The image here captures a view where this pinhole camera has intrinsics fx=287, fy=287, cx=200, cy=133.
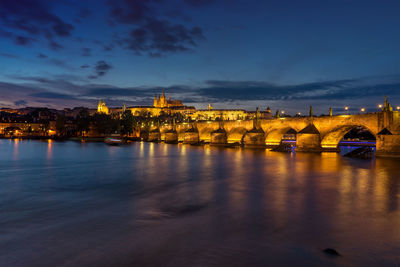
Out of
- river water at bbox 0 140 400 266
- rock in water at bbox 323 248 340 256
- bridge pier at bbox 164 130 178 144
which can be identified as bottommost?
river water at bbox 0 140 400 266

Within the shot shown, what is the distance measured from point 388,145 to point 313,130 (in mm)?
9441

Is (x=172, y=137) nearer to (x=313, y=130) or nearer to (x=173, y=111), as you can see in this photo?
(x=313, y=130)

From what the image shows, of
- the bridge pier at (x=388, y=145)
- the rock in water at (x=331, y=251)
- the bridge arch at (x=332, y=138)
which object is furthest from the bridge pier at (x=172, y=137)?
the rock in water at (x=331, y=251)

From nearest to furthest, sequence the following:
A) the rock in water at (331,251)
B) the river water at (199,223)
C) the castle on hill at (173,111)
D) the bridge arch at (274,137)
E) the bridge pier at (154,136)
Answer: the river water at (199,223) → the rock in water at (331,251) → the bridge arch at (274,137) → the bridge pier at (154,136) → the castle on hill at (173,111)

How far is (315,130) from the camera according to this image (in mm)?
35000

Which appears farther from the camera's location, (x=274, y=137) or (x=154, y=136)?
(x=154, y=136)

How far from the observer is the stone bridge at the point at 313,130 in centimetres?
2650

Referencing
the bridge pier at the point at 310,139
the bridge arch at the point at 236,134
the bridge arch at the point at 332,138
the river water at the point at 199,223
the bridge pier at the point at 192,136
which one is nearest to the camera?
the river water at the point at 199,223

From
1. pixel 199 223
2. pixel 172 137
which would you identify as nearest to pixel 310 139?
pixel 199 223

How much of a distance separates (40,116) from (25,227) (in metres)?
181

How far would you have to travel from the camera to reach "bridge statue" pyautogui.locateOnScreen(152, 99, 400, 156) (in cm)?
2650

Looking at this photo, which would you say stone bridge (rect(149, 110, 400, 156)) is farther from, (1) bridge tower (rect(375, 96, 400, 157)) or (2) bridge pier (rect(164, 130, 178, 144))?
(2) bridge pier (rect(164, 130, 178, 144))

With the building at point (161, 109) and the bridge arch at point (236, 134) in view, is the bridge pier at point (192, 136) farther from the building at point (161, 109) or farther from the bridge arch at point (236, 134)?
the building at point (161, 109)

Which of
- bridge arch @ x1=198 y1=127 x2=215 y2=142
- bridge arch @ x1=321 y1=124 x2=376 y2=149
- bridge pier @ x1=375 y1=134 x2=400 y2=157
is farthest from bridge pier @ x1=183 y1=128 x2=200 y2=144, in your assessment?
bridge pier @ x1=375 y1=134 x2=400 y2=157
